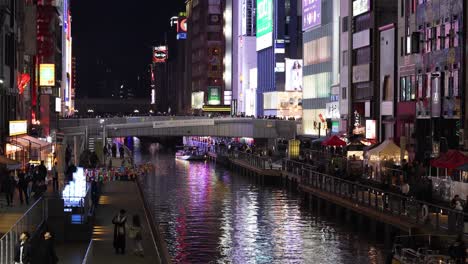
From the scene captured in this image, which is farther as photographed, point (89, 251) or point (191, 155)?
point (191, 155)

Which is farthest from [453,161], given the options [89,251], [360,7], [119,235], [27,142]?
[360,7]

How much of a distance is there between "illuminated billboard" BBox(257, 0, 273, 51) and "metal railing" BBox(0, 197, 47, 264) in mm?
138092

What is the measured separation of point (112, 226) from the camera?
4581cm

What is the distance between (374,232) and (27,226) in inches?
944

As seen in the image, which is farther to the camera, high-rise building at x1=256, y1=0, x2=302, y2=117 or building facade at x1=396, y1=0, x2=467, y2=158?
high-rise building at x1=256, y1=0, x2=302, y2=117

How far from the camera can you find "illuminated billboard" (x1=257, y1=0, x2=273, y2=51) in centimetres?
17651

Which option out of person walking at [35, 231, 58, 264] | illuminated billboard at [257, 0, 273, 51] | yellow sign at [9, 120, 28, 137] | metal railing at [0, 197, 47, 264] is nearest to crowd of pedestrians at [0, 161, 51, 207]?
metal railing at [0, 197, 47, 264]

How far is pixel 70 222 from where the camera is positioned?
4159 centimetres

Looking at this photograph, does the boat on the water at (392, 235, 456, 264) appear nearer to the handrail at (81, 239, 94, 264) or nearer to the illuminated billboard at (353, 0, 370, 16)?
the handrail at (81, 239, 94, 264)

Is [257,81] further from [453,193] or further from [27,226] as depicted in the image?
[27,226]

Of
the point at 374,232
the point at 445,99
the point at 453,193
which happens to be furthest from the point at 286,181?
the point at 453,193

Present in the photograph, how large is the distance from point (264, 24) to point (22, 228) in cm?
15142

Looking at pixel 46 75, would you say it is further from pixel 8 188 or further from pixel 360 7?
pixel 8 188

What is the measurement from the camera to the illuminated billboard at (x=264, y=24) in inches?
6949
